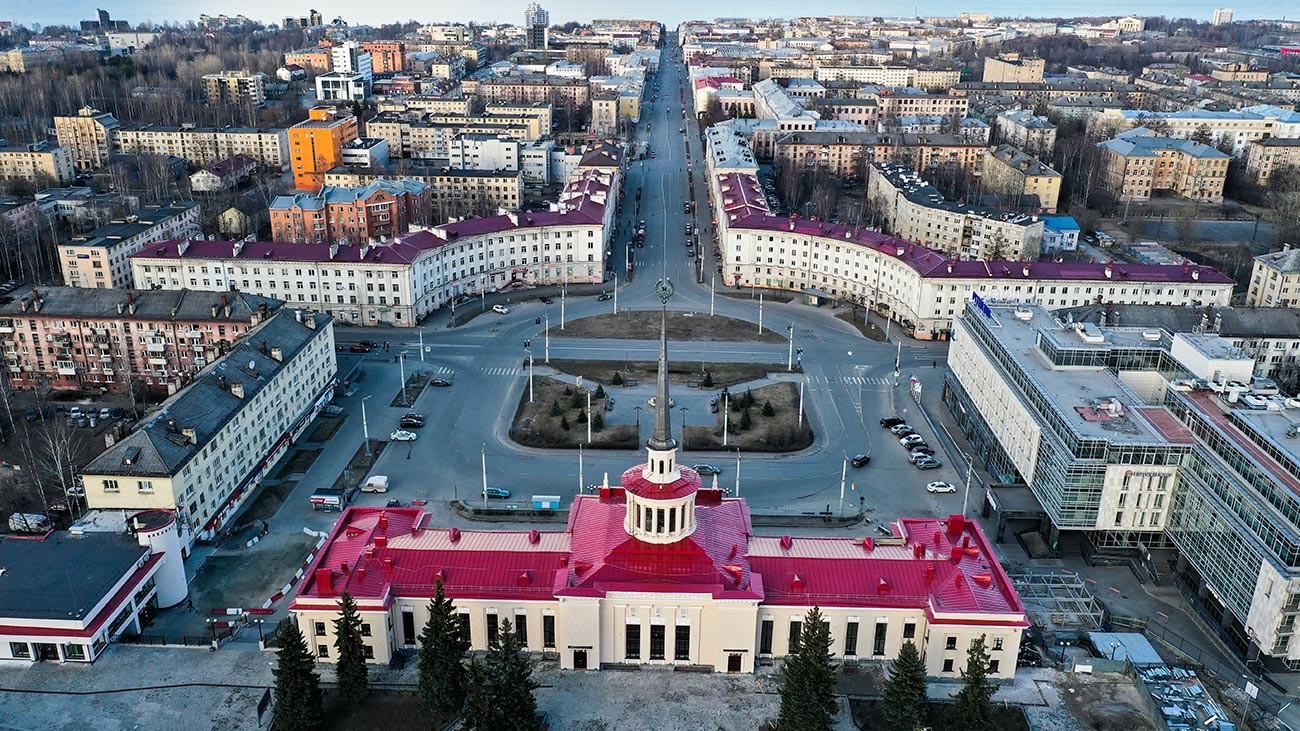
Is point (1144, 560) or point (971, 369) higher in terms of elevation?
point (971, 369)

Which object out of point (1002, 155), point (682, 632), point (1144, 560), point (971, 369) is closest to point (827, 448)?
point (971, 369)

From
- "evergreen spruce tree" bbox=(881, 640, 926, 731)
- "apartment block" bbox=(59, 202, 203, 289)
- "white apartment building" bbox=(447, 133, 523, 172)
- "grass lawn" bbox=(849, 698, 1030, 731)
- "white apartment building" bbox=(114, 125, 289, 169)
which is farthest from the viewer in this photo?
"white apartment building" bbox=(114, 125, 289, 169)

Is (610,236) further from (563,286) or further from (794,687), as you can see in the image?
(794,687)

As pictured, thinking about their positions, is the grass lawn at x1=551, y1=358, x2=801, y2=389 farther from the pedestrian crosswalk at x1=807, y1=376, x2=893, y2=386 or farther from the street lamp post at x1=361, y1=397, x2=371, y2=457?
the street lamp post at x1=361, y1=397, x2=371, y2=457

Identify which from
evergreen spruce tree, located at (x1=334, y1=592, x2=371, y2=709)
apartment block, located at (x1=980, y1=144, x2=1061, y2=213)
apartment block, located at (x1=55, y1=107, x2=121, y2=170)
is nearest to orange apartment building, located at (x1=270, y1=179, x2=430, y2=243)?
apartment block, located at (x1=55, y1=107, x2=121, y2=170)

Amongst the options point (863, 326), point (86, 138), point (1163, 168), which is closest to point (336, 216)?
point (863, 326)

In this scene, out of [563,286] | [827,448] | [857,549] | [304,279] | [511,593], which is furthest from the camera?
[563,286]

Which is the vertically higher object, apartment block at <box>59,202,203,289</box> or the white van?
apartment block at <box>59,202,203,289</box>
